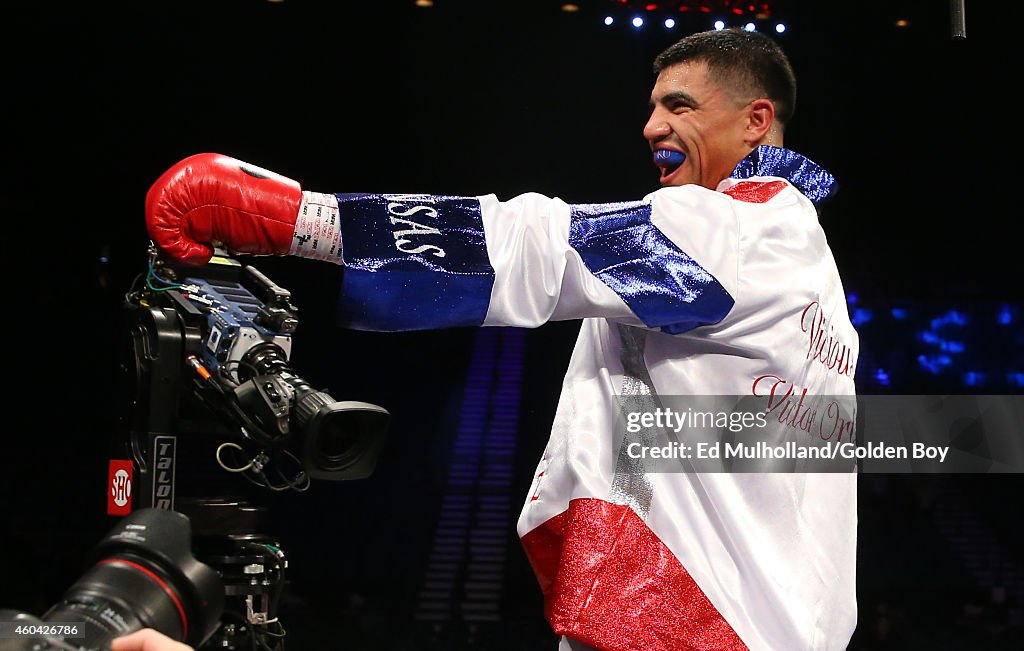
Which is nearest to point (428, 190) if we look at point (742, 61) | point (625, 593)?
point (742, 61)

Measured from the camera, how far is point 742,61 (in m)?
1.31

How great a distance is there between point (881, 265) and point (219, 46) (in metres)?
2.51

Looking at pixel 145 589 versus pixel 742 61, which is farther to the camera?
pixel 742 61

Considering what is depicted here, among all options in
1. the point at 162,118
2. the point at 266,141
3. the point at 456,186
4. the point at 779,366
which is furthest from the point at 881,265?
the point at 779,366

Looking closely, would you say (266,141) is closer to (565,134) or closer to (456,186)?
(456,186)

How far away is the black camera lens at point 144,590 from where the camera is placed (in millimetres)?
573

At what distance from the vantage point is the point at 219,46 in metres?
3.08

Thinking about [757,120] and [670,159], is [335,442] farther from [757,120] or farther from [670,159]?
[757,120]

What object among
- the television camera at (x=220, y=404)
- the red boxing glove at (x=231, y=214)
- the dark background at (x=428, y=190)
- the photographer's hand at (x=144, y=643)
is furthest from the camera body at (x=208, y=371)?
the dark background at (x=428, y=190)

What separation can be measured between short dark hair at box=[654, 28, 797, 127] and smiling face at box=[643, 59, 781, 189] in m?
0.01

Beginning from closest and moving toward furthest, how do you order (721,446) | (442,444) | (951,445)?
(721,446)
(951,445)
(442,444)

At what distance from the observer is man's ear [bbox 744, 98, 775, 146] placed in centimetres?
130

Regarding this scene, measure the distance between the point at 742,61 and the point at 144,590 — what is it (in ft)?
3.33

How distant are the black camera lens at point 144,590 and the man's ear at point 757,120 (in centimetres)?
93
